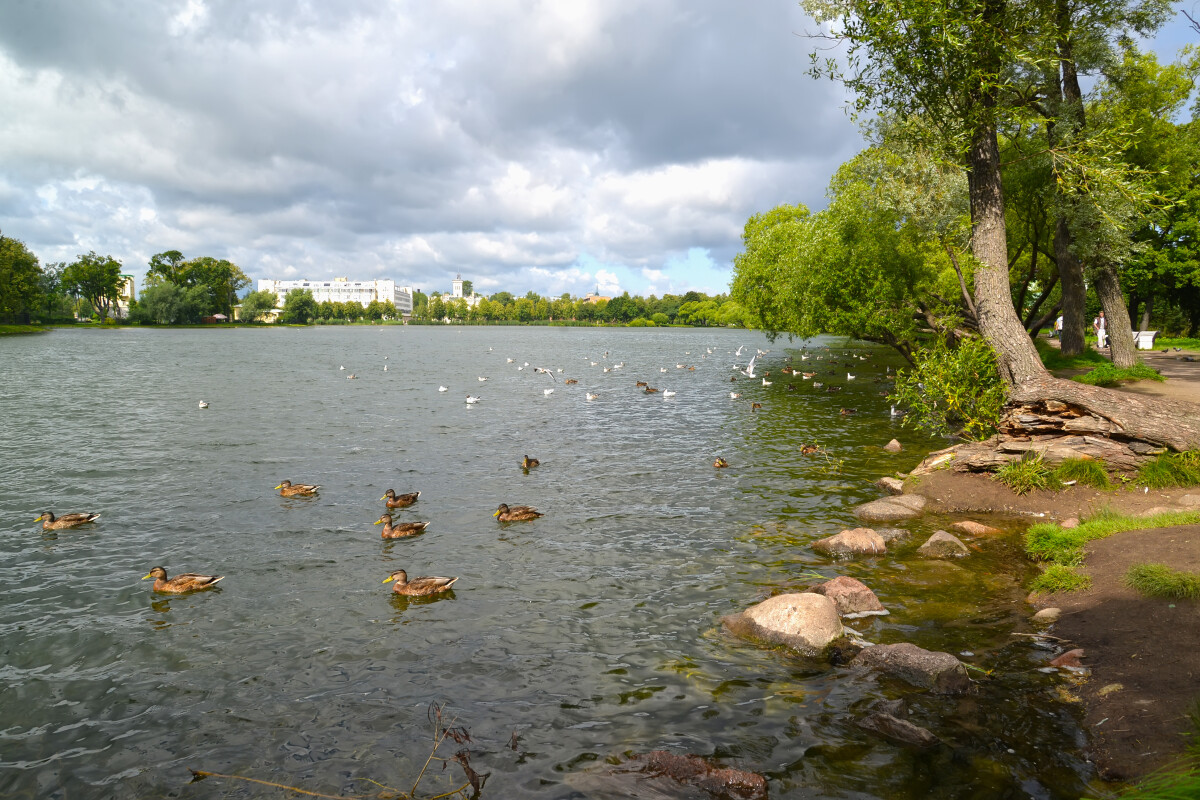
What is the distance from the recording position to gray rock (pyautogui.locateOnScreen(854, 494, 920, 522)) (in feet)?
49.6

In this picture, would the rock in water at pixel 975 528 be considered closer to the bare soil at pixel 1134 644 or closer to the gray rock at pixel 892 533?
the gray rock at pixel 892 533

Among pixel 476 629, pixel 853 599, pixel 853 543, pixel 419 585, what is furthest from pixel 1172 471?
pixel 419 585

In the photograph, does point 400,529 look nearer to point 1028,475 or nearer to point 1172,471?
point 1028,475

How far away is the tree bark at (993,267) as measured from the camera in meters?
17.6

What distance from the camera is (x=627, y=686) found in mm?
8445

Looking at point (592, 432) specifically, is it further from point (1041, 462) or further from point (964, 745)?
point (964, 745)

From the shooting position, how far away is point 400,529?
14328 mm

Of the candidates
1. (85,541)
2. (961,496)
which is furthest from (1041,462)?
(85,541)

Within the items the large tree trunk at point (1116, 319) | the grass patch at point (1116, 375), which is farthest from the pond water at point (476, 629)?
the large tree trunk at point (1116, 319)

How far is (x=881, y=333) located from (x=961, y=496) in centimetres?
1788

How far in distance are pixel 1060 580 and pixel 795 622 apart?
4788 millimetres

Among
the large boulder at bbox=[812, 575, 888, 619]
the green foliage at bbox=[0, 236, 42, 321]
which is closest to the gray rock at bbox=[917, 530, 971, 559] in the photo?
the large boulder at bbox=[812, 575, 888, 619]

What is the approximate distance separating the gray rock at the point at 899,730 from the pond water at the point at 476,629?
0.14 meters

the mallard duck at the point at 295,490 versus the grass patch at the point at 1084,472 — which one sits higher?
the grass patch at the point at 1084,472
